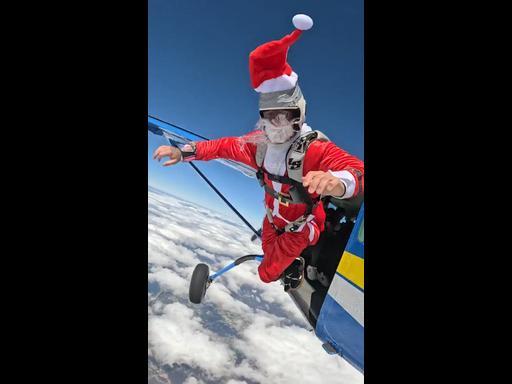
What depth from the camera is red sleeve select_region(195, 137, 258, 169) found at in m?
1.06

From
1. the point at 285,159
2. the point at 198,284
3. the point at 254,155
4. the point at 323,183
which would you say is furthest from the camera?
the point at 198,284

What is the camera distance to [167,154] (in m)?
1.00

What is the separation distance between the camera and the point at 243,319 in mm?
2480

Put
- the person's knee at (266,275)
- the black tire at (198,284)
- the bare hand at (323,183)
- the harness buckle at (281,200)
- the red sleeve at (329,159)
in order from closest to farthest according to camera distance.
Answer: the bare hand at (323,183) → the red sleeve at (329,159) → the harness buckle at (281,200) → the person's knee at (266,275) → the black tire at (198,284)

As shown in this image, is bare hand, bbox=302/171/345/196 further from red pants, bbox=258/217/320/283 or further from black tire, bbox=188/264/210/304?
black tire, bbox=188/264/210/304

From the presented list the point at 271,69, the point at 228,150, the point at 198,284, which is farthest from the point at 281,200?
the point at 198,284

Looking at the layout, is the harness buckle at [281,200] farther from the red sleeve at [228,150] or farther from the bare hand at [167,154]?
the bare hand at [167,154]

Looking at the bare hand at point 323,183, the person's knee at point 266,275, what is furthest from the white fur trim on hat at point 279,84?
the person's knee at point 266,275

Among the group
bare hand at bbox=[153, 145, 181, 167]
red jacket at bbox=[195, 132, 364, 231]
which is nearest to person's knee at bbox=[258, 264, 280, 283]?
red jacket at bbox=[195, 132, 364, 231]

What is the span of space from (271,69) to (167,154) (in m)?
0.45

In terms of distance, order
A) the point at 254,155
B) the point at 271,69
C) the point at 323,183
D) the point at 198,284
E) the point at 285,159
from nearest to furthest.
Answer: the point at 323,183
the point at 271,69
the point at 285,159
the point at 254,155
the point at 198,284

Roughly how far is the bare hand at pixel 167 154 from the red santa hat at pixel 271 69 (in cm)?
36

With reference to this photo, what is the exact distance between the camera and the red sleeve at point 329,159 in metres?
0.78

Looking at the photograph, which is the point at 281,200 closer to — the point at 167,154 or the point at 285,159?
the point at 285,159
